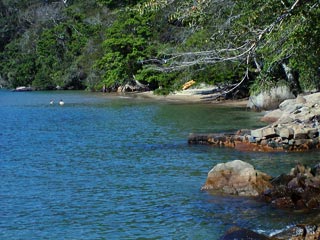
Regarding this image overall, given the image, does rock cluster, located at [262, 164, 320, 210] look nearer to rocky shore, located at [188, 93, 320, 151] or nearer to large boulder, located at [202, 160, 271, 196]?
large boulder, located at [202, 160, 271, 196]

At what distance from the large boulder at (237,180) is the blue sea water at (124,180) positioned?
34 cm

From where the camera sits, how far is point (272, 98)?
34.5m

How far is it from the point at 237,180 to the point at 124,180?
3.47 meters

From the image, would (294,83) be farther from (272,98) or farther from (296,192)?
(296,192)

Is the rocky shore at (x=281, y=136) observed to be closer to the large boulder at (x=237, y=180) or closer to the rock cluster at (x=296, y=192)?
the large boulder at (x=237, y=180)

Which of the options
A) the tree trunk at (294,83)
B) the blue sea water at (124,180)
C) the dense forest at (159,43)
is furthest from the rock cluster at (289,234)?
the tree trunk at (294,83)

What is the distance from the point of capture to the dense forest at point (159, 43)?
12.8 metres

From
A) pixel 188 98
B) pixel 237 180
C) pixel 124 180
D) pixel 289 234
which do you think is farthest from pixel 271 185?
pixel 188 98

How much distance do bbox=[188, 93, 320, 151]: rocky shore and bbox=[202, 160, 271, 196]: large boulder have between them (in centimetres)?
591

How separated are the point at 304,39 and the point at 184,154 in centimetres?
834

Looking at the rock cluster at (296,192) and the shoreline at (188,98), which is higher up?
the shoreline at (188,98)

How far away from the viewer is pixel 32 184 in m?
16.7

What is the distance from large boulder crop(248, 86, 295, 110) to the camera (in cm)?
3416

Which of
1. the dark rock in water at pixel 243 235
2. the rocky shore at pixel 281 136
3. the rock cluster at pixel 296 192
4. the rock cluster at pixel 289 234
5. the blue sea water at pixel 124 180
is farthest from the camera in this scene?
the rocky shore at pixel 281 136
